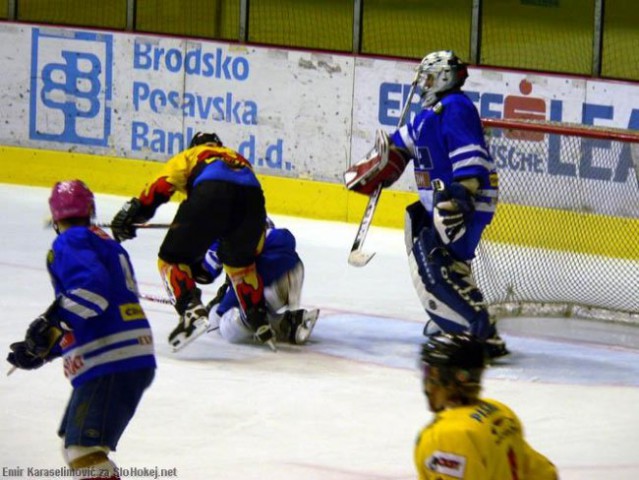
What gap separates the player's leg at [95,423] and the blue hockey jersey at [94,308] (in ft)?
0.11

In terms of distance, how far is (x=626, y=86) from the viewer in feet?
32.3

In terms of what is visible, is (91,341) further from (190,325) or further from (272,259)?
(272,259)

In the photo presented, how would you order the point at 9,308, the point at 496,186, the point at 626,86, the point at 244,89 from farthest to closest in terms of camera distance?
the point at 244,89, the point at 626,86, the point at 9,308, the point at 496,186

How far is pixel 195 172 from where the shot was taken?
7168mm

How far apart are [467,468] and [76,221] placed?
1.85 meters

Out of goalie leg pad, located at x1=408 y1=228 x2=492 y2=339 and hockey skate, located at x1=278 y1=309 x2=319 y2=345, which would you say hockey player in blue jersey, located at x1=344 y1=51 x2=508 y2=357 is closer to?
goalie leg pad, located at x1=408 y1=228 x2=492 y2=339

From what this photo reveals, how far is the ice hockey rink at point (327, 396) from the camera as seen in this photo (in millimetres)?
5551

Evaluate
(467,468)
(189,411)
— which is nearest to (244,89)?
(189,411)

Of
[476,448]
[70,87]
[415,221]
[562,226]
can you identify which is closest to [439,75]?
[415,221]

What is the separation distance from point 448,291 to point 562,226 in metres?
1.43

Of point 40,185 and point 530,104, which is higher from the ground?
point 530,104

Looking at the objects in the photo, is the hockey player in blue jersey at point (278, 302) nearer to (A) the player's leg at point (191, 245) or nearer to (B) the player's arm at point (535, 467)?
(A) the player's leg at point (191, 245)

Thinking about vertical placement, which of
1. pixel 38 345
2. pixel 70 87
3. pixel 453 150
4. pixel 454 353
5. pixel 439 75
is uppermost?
pixel 439 75

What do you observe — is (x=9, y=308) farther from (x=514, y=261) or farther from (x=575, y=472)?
(x=575, y=472)
